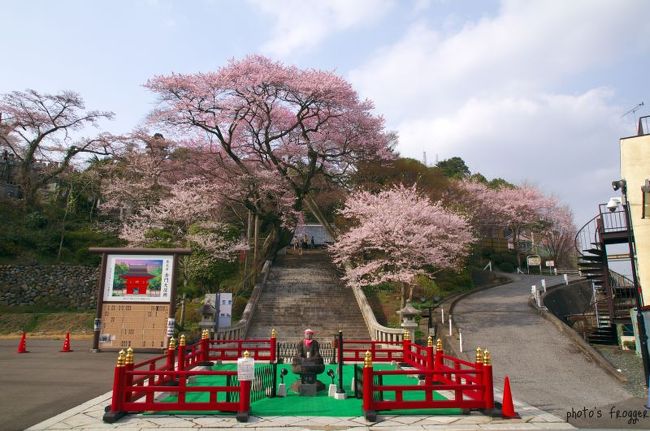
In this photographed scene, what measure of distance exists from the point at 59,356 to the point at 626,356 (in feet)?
69.7

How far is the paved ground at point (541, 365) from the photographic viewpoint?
10266 millimetres

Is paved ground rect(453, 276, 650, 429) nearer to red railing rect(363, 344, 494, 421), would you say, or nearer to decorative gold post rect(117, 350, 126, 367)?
red railing rect(363, 344, 494, 421)

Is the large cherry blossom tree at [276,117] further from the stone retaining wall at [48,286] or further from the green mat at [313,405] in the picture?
the green mat at [313,405]

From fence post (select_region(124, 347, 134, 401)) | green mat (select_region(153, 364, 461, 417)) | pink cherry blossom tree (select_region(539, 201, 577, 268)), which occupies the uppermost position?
pink cherry blossom tree (select_region(539, 201, 577, 268))

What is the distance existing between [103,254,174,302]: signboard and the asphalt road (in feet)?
7.38

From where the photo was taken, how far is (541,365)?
598 inches

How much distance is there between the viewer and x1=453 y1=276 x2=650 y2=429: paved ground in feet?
33.7

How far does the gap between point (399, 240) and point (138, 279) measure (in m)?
12.3

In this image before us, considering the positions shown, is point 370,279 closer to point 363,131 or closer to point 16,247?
point 363,131

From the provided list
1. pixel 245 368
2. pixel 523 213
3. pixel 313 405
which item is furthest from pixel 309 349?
pixel 523 213

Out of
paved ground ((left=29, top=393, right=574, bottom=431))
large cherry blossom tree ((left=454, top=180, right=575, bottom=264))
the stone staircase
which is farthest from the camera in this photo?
large cherry blossom tree ((left=454, top=180, right=575, bottom=264))

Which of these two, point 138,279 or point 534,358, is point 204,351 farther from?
point 534,358

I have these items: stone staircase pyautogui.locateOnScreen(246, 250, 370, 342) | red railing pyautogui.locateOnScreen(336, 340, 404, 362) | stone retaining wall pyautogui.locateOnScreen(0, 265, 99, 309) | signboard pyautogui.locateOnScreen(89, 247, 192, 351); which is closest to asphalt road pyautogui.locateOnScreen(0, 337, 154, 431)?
signboard pyautogui.locateOnScreen(89, 247, 192, 351)

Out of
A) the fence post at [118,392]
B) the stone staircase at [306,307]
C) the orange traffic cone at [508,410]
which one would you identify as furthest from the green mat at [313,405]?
the stone staircase at [306,307]
